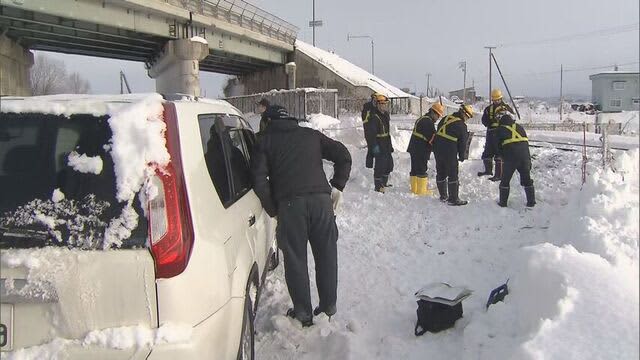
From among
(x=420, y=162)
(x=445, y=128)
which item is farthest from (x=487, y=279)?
(x=420, y=162)

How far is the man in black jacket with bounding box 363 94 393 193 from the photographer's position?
390 inches

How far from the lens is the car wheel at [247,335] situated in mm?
3264

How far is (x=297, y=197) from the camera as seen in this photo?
167 inches

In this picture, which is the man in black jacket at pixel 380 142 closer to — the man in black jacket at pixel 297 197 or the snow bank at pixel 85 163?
the man in black jacket at pixel 297 197

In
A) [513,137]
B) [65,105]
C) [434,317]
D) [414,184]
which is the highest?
[65,105]

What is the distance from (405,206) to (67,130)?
6.74m

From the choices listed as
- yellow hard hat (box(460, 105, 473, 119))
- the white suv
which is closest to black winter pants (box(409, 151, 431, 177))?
yellow hard hat (box(460, 105, 473, 119))

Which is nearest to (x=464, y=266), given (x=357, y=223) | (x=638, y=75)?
(x=357, y=223)

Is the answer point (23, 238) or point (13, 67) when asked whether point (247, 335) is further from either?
point (13, 67)

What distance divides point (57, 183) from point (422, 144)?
7.53 m

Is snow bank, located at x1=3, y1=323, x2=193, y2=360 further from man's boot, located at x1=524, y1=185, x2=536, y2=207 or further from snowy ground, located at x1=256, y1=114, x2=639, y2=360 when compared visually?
man's boot, located at x1=524, y1=185, x2=536, y2=207

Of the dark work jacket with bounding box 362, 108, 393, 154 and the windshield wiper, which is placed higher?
the dark work jacket with bounding box 362, 108, 393, 154

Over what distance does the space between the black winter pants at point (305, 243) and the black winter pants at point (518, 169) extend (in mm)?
4908

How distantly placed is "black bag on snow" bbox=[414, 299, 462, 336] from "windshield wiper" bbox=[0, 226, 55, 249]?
9.20 ft
